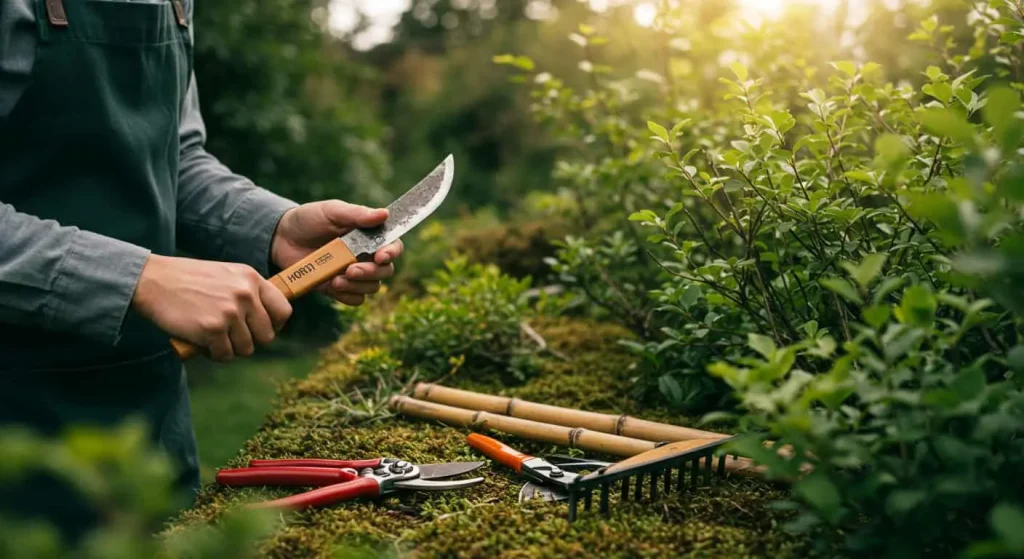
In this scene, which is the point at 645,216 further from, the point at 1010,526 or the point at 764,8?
the point at 764,8

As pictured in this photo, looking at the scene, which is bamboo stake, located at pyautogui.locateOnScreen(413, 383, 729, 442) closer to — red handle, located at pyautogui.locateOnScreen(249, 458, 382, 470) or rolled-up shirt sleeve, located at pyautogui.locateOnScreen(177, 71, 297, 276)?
red handle, located at pyautogui.locateOnScreen(249, 458, 382, 470)

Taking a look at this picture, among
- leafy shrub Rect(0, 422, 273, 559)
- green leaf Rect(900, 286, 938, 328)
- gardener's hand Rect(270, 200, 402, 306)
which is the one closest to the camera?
leafy shrub Rect(0, 422, 273, 559)

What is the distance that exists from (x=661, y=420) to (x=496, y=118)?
1071cm

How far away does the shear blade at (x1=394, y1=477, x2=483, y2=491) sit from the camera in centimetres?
175

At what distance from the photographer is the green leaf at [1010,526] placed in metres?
0.93

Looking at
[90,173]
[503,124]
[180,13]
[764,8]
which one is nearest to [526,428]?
[90,173]

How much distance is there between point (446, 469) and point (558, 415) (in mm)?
409

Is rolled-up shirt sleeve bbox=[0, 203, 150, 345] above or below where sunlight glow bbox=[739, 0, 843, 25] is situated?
below

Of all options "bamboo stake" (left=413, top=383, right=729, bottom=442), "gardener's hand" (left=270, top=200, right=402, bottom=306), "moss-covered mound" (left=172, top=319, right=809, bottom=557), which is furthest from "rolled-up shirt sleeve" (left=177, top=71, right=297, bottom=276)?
"bamboo stake" (left=413, top=383, right=729, bottom=442)

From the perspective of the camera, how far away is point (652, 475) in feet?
5.44

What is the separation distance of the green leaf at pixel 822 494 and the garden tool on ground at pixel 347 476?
0.81 m

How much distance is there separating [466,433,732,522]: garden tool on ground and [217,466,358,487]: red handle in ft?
1.28

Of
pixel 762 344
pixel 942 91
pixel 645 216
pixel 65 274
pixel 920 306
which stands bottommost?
pixel 65 274

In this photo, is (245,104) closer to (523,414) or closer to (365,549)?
(523,414)
